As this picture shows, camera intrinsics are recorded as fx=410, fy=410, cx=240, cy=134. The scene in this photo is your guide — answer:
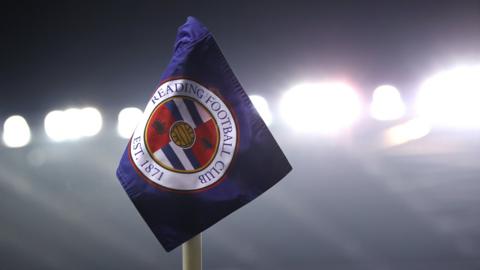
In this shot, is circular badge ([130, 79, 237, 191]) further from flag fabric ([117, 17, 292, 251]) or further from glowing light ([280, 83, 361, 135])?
glowing light ([280, 83, 361, 135])

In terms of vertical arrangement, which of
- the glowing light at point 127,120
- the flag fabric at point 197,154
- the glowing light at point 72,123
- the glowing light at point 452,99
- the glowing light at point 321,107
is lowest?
the flag fabric at point 197,154

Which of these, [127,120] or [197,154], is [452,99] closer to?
[127,120]

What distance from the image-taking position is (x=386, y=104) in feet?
7.39

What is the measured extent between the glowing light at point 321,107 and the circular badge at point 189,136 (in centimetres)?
172

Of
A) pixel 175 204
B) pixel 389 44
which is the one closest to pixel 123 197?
pixel 389 44

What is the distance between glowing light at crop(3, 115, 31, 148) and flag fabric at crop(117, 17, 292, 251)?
Answer: 2276 mm

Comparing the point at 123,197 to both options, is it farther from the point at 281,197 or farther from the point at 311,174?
the point at 311,174

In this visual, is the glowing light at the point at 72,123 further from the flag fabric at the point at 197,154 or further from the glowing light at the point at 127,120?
the flag fabric at the point at 197,154

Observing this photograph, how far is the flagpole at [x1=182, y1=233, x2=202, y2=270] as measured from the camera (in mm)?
537

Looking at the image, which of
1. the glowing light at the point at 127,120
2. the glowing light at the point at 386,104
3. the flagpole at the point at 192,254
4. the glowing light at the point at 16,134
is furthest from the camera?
the glowing light at the point at 16,134

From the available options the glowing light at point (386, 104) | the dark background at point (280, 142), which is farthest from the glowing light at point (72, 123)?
the glowing light at point (386, 104)

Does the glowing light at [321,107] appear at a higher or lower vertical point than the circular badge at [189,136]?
higher

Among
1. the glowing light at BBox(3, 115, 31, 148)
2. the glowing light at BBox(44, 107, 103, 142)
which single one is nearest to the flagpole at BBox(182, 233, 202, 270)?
the glowing light at BBox(44, 107, 103, 142)

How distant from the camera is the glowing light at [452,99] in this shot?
210 centimetres
